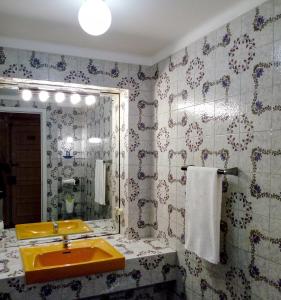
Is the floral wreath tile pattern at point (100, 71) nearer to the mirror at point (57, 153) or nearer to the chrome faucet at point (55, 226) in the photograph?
the mirror at point (57, 153)

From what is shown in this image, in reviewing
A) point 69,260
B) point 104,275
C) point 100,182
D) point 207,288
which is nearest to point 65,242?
point 69,260

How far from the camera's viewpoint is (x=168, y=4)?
156 cm

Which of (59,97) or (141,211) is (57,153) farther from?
(141,211)

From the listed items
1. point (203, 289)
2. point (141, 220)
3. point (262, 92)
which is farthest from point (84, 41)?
point (203, 289)

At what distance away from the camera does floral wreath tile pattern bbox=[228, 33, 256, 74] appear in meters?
1.52

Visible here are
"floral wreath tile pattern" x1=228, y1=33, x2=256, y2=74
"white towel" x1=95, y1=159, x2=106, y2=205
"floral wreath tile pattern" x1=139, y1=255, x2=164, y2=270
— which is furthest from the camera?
"white towel" x1=95, y1=159, x2=106, y2=205

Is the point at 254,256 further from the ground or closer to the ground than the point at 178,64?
closer to the ground

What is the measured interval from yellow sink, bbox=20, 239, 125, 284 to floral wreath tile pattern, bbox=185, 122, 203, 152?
2.78 ft

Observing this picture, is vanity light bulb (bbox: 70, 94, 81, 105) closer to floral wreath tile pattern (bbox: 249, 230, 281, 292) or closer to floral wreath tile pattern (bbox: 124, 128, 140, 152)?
floral wreath tile pattern (bbox: 124, 128, 140, 152)

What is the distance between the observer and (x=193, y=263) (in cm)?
195

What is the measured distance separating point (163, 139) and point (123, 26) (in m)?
0.88

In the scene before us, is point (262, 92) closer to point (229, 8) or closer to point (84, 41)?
point (229, 8)

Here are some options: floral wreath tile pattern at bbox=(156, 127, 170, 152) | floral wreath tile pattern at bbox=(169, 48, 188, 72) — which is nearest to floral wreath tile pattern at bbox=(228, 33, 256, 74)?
floral wreath tile pattern at bbox=(169, 48, 188, 72)

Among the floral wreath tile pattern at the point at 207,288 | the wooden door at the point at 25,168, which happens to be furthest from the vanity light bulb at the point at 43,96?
the floral wreath tile pattern at the point at 207,288
